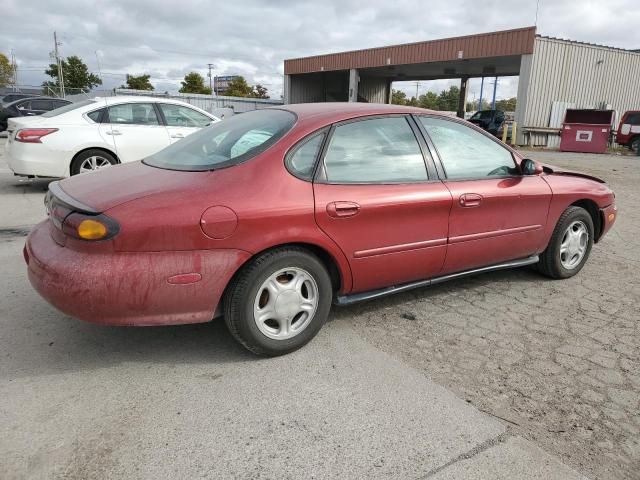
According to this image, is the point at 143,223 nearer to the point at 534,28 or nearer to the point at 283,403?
the point at 283,403

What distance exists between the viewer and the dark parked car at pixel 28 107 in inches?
709

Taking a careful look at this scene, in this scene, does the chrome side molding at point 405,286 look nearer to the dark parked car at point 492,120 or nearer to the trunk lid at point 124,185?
the trunk lid at point 124,185

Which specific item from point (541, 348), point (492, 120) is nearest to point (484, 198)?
point (541, 348)

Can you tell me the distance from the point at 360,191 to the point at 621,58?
91.0 feet

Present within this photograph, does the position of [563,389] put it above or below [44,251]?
below

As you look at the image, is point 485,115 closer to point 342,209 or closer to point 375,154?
point 375,154

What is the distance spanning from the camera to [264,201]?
2746 millimetres

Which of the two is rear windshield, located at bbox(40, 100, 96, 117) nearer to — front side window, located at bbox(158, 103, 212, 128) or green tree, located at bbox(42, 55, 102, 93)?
front side window, located at bbox(158, 103, 212, 128)

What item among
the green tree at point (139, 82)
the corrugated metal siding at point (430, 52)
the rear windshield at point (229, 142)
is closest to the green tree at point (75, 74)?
the green tree at point (139, 82)

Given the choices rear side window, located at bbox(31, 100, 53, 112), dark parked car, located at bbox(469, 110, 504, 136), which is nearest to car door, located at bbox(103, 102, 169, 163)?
rear side window, located at bbox(31, 100, 53, 112)

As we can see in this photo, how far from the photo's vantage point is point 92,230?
8.19 feet

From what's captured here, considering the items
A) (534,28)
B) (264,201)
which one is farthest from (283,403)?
(534,28)

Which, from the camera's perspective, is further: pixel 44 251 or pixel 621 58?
pixel 621 58

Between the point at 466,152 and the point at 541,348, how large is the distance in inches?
59.0
